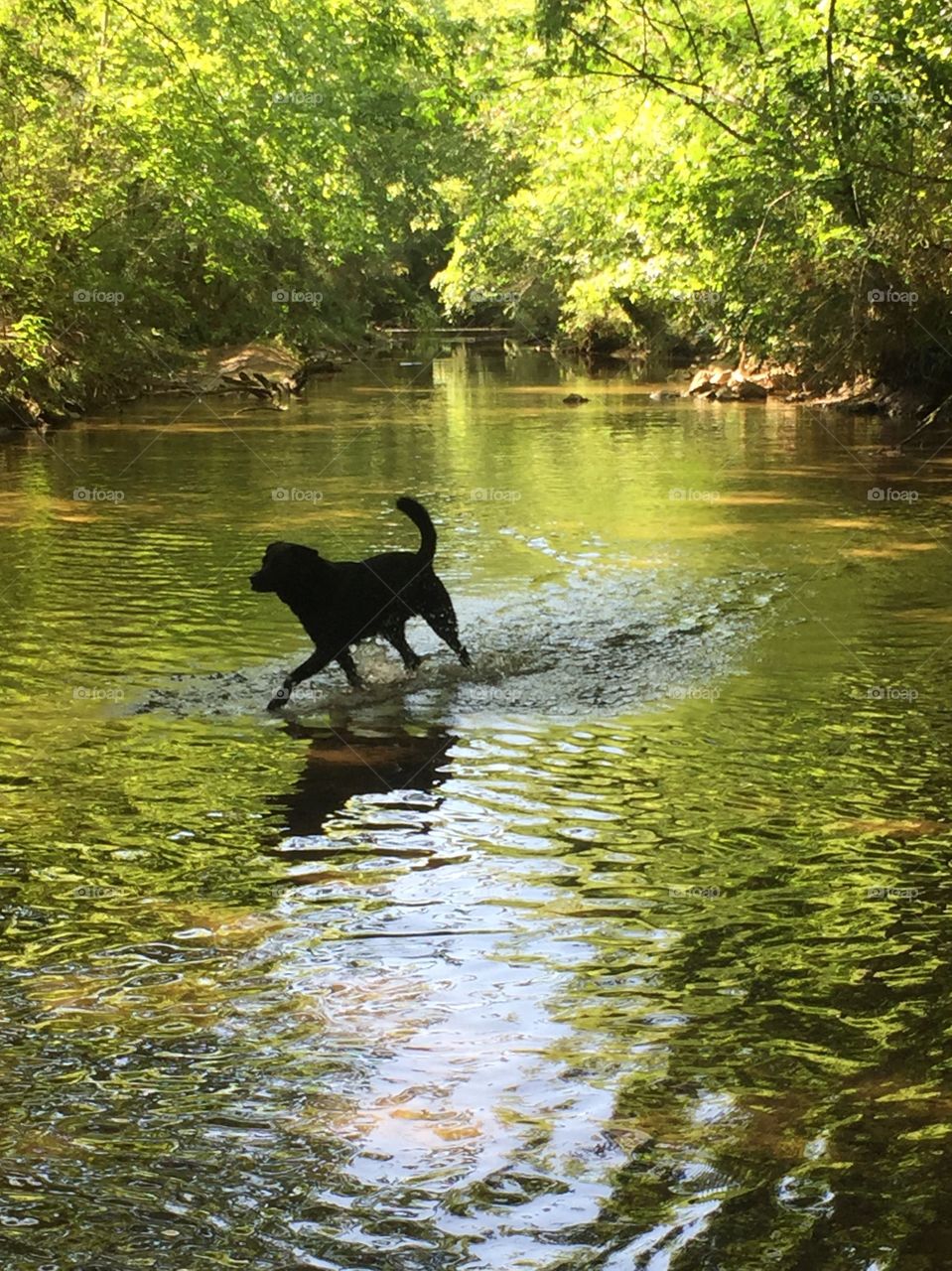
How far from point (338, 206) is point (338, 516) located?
16.4 m

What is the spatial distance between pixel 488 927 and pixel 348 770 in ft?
7.57

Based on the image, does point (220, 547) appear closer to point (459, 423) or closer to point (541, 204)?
point (459, 423)

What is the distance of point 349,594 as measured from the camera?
8734 millimetres

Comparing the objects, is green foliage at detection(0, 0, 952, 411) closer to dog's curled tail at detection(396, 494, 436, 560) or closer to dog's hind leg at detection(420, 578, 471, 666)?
dog's curled tail at detection(396, 494, 436, 560)

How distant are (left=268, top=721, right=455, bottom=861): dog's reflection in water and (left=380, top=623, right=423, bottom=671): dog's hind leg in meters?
1.09

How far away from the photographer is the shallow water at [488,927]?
3395 millimetres

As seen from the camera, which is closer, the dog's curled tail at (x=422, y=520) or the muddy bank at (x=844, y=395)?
the dog's curled tail at (x=422, y=520)

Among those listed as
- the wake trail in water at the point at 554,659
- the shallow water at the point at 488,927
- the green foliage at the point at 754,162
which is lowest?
the shallow water at the point at 488,927

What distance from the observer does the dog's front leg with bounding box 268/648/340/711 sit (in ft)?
28.0

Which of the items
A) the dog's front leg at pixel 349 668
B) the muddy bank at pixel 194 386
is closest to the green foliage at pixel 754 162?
the dog's front leg at pixel 349 668

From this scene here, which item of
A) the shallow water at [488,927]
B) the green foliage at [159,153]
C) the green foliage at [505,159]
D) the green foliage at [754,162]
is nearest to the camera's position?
the shallow water at [488,927]

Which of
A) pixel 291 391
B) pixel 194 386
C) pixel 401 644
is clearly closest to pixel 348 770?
pixel 401 644

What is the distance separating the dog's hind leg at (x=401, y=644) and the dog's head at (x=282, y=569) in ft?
2.62

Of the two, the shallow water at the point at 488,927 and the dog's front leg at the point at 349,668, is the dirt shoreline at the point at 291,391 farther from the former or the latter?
the dog's front leg at the point at 349,668
